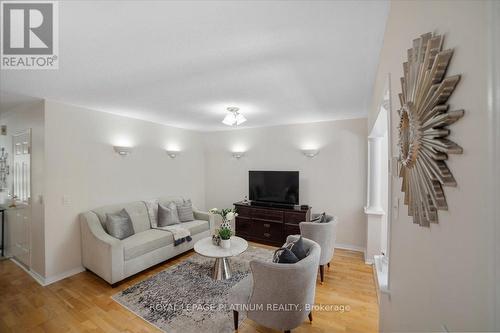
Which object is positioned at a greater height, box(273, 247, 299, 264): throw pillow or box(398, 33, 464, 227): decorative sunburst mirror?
box(398, 33, 464, 227): decorative sunburst mirror

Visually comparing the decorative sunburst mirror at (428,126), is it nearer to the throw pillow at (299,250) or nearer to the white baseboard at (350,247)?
the throw pillow at (299,250)

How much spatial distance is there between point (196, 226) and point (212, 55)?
3.26 m

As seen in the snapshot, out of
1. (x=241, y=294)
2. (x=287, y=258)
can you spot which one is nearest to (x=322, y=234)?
(x=287, y=258)

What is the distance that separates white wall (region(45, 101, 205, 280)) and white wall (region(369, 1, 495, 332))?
4097mm

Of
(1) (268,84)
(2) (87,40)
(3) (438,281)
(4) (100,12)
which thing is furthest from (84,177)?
(3) (438,281)

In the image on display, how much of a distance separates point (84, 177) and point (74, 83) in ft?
5.20

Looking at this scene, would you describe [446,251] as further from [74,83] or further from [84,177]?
[84,177]

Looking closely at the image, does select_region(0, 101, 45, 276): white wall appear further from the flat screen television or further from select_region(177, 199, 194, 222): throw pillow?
the flat screen television

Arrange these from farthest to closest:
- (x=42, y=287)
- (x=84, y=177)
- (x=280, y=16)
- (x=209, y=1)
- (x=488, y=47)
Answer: (x=84, y=177)
(x=42, y=287)
(x=280, y=16)
(x=209, y=1)
(x=488, y=47)

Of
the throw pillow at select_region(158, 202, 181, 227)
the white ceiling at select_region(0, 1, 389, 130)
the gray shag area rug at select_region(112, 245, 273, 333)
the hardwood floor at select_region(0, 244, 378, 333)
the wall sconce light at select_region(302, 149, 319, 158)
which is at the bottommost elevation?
the hardwood floor at select_region(0, 244, 378, 333)

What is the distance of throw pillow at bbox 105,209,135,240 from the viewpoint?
317 centimetres

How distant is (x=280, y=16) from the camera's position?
4.42 feet

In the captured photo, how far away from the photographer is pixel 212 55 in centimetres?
183

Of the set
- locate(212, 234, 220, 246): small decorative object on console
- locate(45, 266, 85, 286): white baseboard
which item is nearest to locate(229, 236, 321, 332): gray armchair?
locate(212, 234, 220, 246): small decorative object on console
